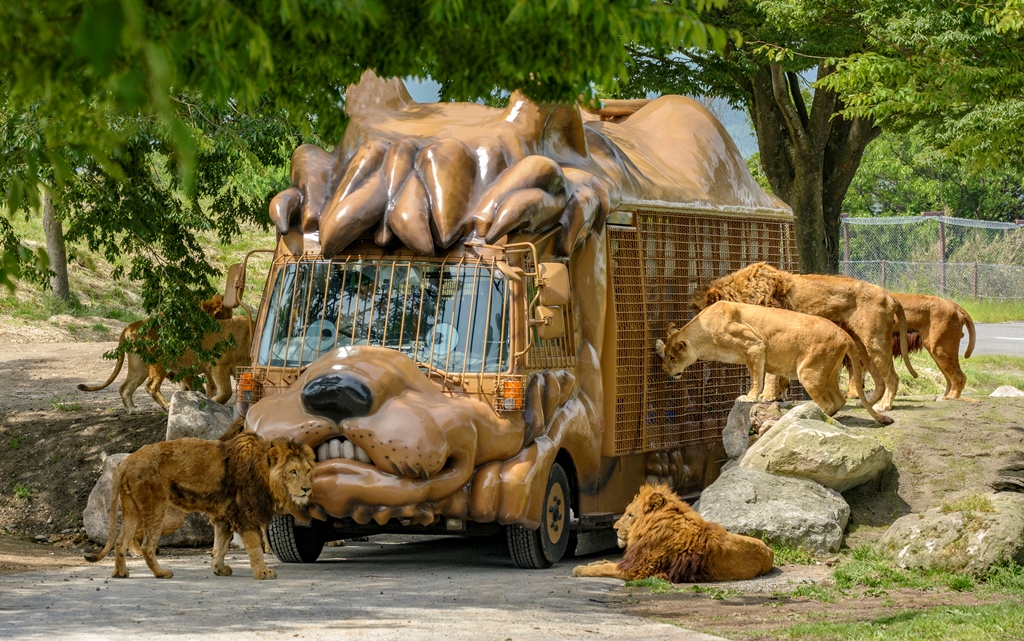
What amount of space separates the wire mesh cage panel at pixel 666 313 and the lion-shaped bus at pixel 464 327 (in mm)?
36

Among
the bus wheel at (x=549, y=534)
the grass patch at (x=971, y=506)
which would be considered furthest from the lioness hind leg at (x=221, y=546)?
the grass patch at (x=971, y=506)

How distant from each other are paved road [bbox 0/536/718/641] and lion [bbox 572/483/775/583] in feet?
0.87

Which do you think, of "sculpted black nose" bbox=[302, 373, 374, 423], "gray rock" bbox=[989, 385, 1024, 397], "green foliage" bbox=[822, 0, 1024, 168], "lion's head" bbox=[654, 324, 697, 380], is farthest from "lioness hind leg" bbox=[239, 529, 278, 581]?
"gray rock" bbox=[989, 385, 1024, 397]

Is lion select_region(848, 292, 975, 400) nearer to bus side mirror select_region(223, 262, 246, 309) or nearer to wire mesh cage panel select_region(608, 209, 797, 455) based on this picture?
wire mesh cage panel select_region(608, 209, 797, 455)

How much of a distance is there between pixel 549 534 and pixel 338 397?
2.22 metres

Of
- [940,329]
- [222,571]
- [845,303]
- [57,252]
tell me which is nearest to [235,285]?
[222,571]

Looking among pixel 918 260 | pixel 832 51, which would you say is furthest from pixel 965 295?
pixel 832 51

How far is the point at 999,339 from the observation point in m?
28.8

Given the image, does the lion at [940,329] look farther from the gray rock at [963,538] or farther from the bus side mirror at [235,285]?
the bus side mirror at [235,285]

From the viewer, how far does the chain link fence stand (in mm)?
35219

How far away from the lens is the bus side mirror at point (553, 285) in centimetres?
995

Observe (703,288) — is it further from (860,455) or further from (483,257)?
(483,257)

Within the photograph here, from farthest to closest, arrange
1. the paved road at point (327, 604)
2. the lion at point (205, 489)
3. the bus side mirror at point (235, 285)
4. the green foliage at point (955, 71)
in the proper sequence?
1. the green foliage at point (955, 71)
2. the bus side mirror at point (235, 285)
3. the lion at point (205, 489)
4. the paved road at point (327, 604)

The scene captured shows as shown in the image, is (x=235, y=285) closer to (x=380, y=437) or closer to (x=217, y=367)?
(x=380, y=437)
